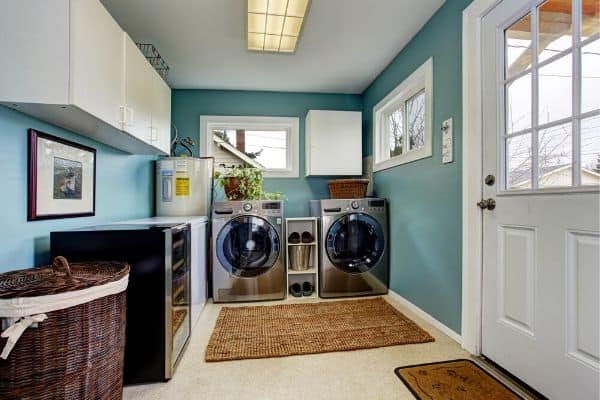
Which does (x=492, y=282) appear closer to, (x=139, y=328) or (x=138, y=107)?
(x=139, y=328)

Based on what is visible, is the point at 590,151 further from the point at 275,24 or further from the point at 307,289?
the point at 307,289

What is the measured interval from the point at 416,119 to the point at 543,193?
144 centimetres

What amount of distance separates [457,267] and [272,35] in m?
2.16

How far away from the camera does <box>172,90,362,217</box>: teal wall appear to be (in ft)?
10.9

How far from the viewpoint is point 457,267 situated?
1.83 meters

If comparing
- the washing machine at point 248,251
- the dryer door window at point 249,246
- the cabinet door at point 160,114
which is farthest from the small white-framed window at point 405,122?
the cabinet door at point 160,114

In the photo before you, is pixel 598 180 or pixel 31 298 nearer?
pixel 31 298

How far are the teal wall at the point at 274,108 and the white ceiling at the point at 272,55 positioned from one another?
14 cm

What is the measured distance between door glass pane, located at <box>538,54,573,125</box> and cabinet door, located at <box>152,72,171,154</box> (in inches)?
92.9

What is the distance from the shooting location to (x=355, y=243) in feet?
9.05

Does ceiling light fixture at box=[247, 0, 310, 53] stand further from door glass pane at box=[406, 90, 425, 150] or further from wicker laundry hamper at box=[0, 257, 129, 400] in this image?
wicker laundry hamper at box=[0, 257, 129, 400]

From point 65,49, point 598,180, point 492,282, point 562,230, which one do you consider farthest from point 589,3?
point 65,49

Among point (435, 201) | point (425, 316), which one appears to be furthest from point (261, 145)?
point (425, 316)

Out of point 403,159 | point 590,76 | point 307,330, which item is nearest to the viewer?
point 590,76
